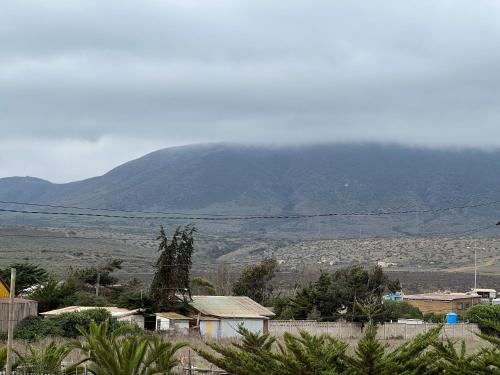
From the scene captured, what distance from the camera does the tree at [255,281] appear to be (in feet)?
276

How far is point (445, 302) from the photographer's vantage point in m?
86.4

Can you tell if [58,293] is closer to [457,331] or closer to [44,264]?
[457,331]

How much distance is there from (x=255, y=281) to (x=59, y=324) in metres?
38.2

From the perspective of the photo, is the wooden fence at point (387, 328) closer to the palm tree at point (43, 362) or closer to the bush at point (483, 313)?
the bush at point (483, 313)

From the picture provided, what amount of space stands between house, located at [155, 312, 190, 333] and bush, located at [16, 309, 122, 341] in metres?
7.19

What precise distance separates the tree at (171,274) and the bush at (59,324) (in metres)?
10.3

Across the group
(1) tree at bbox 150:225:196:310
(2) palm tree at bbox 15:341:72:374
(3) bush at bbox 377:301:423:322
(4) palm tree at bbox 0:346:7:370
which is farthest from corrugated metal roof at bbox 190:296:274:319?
(2) palm tree at bbox 15:341:72:374

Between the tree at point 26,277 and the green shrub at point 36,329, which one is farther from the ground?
the tree at point 26,277

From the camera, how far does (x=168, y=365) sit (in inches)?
941

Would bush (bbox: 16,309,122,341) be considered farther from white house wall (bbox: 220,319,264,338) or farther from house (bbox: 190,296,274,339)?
white house wall (bbox: 220,319,264,338)

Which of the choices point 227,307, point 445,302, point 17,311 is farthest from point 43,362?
point 445,302

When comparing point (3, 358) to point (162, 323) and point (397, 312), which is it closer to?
point (162, 323)

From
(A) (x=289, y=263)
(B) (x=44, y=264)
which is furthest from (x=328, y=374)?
(A) (x=289, y=263)

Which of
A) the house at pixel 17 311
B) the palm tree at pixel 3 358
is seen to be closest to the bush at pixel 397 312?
the house at pixel 17 311
